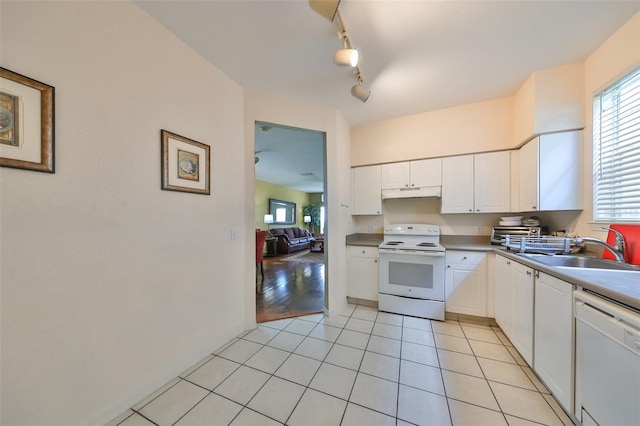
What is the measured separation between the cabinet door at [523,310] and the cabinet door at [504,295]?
78mm

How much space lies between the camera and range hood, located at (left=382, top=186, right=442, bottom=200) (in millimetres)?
2816

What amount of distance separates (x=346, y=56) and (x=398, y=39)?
19.6 inches

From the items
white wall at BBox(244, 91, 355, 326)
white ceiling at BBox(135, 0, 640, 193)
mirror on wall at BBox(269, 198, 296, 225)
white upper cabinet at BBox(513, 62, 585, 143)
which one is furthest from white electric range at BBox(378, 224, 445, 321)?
mirror on wall at BBox(269, 198, 296, 225)

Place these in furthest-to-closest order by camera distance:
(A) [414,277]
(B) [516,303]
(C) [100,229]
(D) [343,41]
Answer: (A) [414,277], (B) [516,303], (D) [343,41], (C) [100,229]

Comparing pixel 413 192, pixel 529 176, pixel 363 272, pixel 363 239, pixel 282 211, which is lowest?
pixel 363 272

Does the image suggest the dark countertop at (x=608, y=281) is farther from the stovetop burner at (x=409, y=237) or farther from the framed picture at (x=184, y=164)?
the framed picture at (x=184, y=164)

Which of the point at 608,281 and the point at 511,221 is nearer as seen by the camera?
the point at 608,281

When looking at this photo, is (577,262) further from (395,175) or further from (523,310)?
(395,175)

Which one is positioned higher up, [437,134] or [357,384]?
[437,134]

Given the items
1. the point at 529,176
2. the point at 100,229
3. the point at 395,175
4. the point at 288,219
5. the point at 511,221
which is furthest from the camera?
the point at 288,219

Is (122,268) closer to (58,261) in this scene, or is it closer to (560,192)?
(58,261)

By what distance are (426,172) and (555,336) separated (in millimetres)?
1991

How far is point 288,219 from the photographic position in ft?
29.4

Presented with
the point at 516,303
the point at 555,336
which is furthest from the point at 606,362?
the point at 516,303
